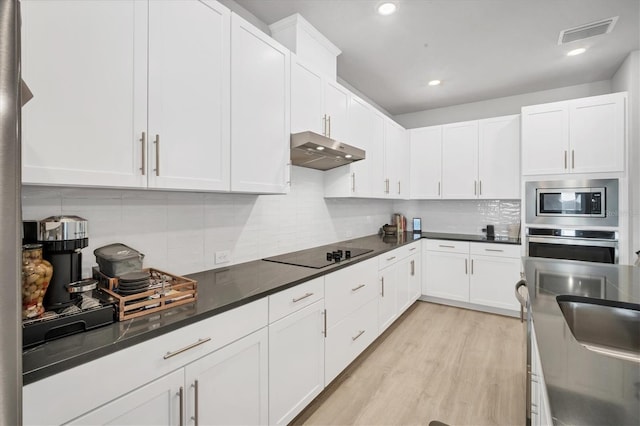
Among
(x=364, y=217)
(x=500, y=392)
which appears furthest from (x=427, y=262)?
(x=500, y=392)

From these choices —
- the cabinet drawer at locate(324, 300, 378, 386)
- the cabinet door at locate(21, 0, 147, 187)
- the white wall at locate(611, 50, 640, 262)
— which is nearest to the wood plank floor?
the cabinet drawer at locate(324, 300, 378, 386)

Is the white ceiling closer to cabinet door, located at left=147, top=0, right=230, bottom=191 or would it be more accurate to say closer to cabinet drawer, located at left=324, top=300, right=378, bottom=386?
cabinet door, located at left=147, top=0, right=230, bottom=191

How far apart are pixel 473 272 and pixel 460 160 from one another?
1492mm

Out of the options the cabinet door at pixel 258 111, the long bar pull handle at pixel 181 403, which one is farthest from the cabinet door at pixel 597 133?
the long bar pull handle at pixel 181 403

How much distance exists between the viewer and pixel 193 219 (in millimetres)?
1839

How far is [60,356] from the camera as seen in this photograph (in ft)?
2.78

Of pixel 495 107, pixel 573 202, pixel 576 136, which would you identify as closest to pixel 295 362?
pixel 573 202

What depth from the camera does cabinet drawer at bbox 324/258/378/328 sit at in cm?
204

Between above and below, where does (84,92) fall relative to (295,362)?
above

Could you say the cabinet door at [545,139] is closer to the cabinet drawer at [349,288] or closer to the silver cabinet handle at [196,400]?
the cabinet drawer at [349,288]

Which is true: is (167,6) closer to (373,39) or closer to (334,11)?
(334,11)

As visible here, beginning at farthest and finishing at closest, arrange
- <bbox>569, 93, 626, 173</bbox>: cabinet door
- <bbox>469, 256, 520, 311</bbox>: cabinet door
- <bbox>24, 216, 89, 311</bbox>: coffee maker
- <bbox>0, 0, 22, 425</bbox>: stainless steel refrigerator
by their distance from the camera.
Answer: <bbox>469, 256, 520, 311</bbox>: cabinet door < <bbox>569, 93, 626, 173</bbox>: cabinet door < <bbox>24, 216, 89, 311</bbox>: coffee maker < <bbox>0, 0, 22, 425</bbox>: stainless steel refrigerator

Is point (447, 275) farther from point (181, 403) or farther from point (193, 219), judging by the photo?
point (181, 403)

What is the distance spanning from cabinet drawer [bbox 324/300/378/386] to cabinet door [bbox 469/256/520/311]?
5.67ft
